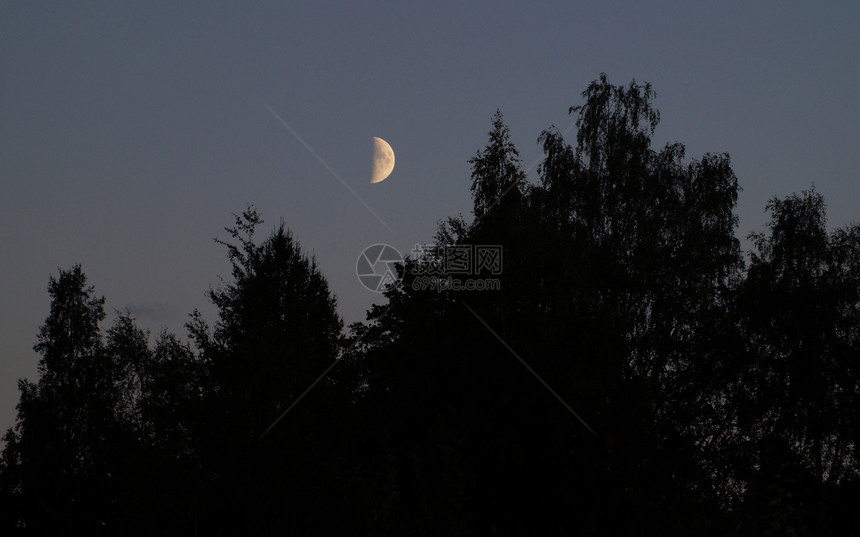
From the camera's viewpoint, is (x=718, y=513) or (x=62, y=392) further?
(x=62, y=392)

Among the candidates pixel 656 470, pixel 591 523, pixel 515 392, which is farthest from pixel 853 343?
pixel 591 523

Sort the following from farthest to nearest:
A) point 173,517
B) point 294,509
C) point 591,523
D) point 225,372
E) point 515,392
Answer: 1. point 515,392
2. point 591,523
3. point 225,372
4. point 173,517
5. point 294,509

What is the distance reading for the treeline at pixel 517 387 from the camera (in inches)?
434

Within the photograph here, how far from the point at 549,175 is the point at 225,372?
25.5 m

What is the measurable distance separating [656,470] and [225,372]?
12.8 meters

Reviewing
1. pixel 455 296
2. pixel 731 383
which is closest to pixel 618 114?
pixel 731 383

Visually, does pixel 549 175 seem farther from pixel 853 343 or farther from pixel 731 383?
pixel 853 343

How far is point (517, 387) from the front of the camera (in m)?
20.8

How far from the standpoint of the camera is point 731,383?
34031 millimetres

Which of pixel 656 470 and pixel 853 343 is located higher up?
pixel 853 343

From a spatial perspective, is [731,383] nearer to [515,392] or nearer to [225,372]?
[515,392]

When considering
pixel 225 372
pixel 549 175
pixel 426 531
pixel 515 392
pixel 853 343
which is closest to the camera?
pixel 426 531

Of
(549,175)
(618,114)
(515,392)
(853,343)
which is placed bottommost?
(515,392)

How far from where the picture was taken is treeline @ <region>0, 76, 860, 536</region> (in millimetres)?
11023
